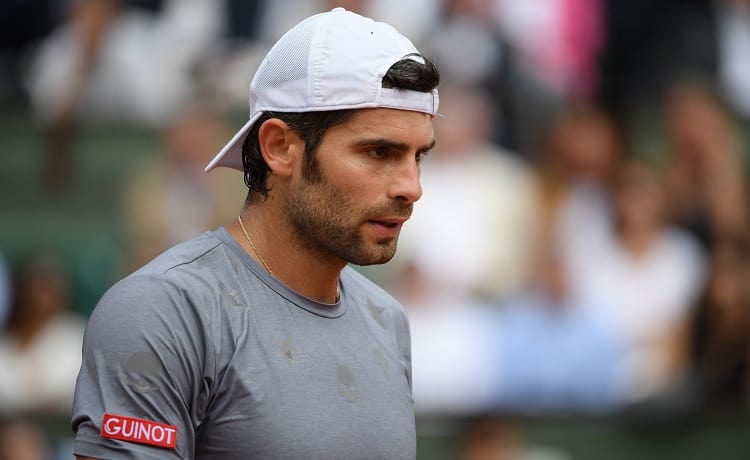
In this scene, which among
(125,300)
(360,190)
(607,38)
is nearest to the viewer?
(125,300)

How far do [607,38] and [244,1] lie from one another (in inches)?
89.2

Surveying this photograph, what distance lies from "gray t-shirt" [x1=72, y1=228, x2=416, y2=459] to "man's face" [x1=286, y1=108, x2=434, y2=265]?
158 mm

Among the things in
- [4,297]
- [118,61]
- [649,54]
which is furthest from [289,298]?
[649,54]

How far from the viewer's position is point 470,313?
6855 millimetres

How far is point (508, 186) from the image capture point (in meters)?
7.27

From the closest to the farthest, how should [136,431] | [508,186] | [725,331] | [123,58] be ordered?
[136,431], [725,331], [508,186], [123,58]

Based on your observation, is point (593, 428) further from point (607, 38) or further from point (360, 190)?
point (360, 190)

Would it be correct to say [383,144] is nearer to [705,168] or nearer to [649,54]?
[705,168]

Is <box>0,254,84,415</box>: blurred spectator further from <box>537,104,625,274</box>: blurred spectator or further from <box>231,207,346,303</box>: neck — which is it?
<box>231,207,346,303</box>: neck

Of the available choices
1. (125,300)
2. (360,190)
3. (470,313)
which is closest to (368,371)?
(360,190)

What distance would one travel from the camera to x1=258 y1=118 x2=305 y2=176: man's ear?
2.32 meters

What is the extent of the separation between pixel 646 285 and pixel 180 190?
274 cm

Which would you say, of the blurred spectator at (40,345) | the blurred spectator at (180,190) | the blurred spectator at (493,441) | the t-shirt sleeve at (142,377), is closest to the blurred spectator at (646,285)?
the blurred spectator at (493,441)

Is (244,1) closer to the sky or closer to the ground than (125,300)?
closer to the sky
